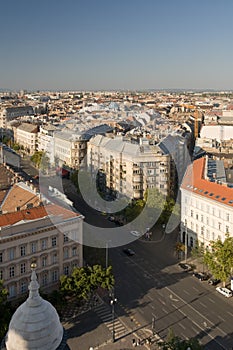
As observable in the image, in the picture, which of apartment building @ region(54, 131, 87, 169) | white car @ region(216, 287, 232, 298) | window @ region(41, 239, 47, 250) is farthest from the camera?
apartment building @ region(54, 131, 87, 169)

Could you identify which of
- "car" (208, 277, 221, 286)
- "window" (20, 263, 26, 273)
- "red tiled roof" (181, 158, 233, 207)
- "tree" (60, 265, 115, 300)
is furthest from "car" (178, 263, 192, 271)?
"window" (20, 263, 26, 273)

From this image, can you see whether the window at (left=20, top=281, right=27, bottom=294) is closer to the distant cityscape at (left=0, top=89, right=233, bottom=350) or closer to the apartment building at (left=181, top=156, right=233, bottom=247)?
the distant cityscape at (left=0, top=89, right=233, bottom=350)

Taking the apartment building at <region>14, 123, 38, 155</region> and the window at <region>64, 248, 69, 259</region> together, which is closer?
the window at <region>64, 248, 69, 259</region>

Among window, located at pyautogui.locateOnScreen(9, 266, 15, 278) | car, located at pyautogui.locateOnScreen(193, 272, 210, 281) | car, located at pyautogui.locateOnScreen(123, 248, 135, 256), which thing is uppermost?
window, located at pyautogui.locateOnScreen(9, 266, 15, 278)

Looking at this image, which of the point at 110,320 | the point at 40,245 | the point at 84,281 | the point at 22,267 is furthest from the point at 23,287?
the point at 110,320

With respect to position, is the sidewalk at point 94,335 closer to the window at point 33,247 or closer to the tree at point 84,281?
the tree at point 84,281

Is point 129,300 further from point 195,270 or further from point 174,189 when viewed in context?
point 174,189

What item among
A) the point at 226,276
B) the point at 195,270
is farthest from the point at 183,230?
the point at 226,276
